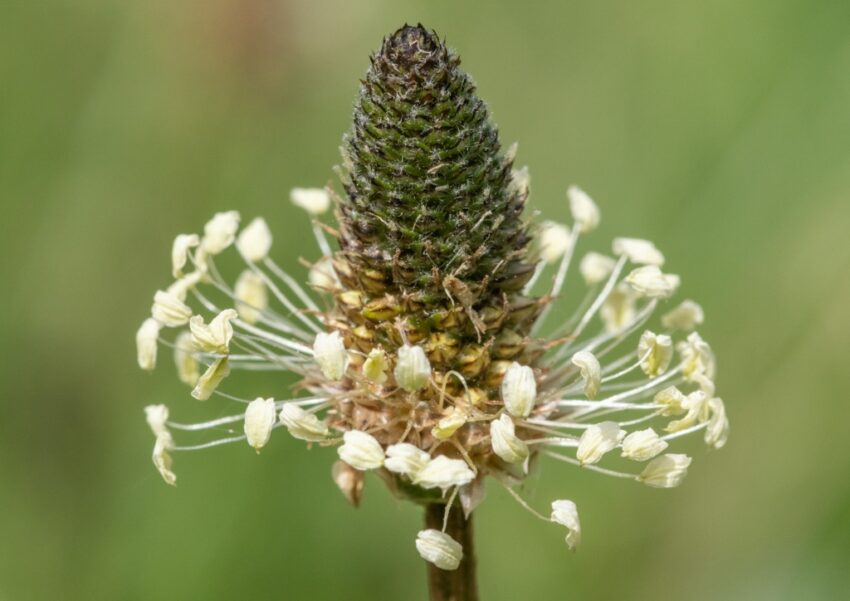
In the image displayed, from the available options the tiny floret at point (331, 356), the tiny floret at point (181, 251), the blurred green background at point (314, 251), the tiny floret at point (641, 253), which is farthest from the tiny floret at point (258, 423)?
the blurred green background at point (314, 251)

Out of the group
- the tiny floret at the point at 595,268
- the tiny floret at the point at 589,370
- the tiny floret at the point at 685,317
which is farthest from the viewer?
the tiny floret at the point at 595,268

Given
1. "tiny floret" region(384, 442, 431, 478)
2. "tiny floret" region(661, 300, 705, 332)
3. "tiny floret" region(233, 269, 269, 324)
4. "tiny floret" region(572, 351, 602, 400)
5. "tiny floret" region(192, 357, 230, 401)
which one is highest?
"tiny floret" region(661, 300, 705, 332)

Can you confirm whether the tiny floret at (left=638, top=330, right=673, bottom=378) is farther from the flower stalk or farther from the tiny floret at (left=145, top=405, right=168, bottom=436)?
the tiny floret at (left=145, top=405, right=168, bottom=436)

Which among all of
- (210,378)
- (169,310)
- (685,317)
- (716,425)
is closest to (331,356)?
(210,378)

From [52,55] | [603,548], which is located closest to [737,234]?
[603,548]

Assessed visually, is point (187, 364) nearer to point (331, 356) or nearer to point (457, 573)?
point (331, 356)

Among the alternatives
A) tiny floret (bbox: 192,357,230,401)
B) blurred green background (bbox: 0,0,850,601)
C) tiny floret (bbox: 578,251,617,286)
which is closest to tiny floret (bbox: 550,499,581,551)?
tiny floret (bbox: 192,357,230,401)

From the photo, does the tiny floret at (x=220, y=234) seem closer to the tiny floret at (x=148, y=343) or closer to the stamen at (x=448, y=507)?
the tiny floret at (x=148, y=343)
